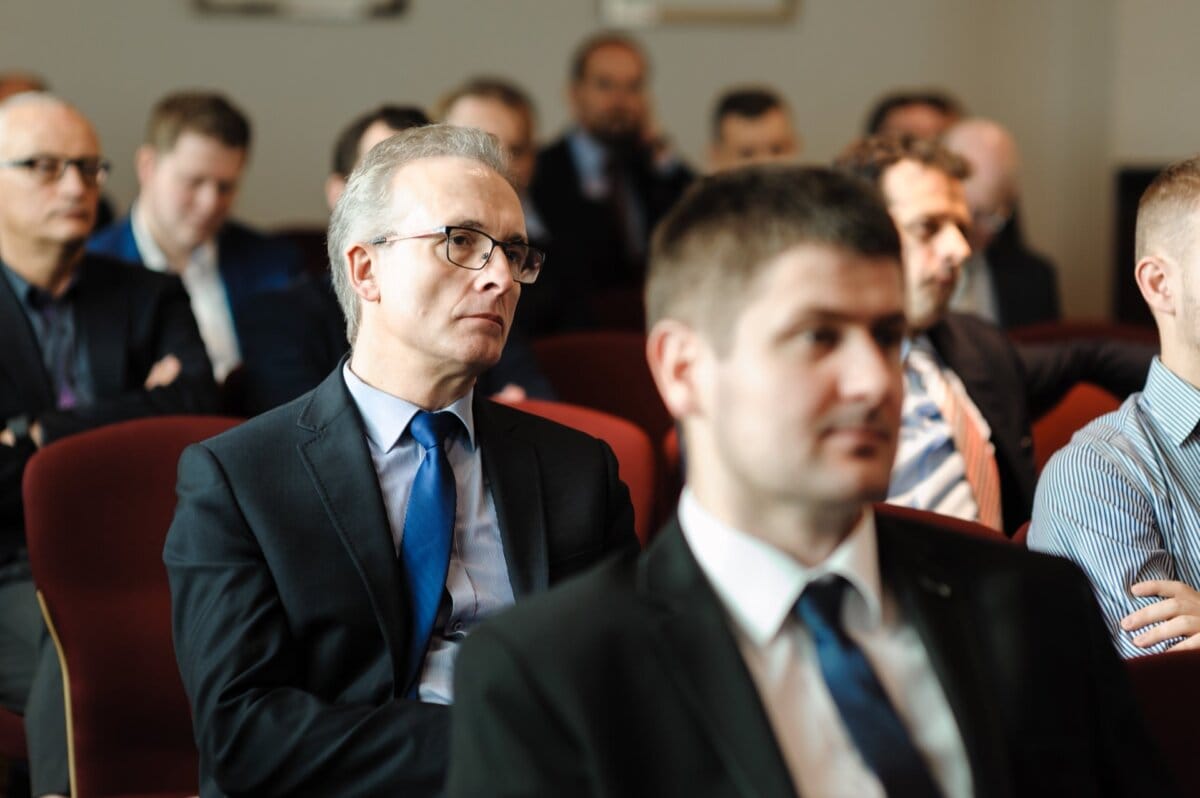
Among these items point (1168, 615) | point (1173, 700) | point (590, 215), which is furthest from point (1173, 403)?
point (590, 215)

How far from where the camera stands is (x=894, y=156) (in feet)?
9.57

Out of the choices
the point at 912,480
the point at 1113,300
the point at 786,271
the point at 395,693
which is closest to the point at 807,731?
the point at 786,271

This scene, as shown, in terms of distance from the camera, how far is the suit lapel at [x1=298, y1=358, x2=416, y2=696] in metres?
1.87

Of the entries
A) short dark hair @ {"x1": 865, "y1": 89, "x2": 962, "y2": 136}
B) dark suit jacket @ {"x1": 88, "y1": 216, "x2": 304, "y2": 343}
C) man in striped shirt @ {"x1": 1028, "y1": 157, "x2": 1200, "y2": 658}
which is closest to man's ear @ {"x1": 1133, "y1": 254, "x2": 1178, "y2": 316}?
man in striped shirt @ {"x1": 1028, "y1": 157, "x2": 1200, "y2": 658}

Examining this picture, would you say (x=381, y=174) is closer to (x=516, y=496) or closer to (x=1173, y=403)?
(x=516, y=496)

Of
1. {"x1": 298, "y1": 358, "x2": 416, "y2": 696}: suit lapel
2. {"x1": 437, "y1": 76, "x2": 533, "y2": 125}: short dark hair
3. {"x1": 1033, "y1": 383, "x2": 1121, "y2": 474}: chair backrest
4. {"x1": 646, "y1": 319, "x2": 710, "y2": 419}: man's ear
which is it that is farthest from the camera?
{"x1": 437, "y1": 76, "x2": 533, "y2": 125}: short dark hair

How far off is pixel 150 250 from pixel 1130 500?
307 centimetres

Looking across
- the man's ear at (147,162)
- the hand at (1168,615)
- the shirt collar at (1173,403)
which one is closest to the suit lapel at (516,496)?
the hand at (1168,615)

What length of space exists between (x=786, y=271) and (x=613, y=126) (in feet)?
15.0

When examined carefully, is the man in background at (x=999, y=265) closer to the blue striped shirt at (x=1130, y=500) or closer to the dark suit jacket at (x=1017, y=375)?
the dark suit jacket at (x=1017, y=375)

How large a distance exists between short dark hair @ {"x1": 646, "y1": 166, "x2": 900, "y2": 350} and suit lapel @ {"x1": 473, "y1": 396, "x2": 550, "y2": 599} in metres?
0.72

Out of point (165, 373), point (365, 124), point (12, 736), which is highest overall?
point (365, 124)

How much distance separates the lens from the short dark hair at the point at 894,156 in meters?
2.91

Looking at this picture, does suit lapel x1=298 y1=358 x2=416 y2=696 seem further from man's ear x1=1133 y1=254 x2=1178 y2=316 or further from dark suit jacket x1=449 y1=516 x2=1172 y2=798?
man's ear x1=1133 y1=254 x2=1178 y2=316
